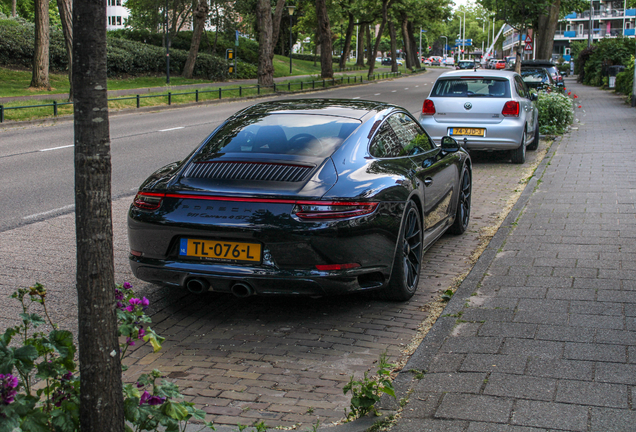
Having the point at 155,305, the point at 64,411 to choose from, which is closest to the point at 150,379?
the point at 64,411

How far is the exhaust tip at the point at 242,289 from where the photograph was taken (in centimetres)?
436

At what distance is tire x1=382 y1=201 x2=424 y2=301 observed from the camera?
491 cm

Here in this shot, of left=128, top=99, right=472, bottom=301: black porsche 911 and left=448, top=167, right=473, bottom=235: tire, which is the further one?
→ left=448, top=167, right=473, bottom=235: tire

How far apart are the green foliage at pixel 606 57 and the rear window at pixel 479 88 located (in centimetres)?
3341

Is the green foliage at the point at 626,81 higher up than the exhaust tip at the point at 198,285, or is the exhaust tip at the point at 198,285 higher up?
the green foliage at the point at 626,81

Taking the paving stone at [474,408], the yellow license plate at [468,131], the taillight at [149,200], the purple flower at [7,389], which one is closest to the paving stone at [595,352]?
the paving stone at [474,408]

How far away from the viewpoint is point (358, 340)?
4391 mm

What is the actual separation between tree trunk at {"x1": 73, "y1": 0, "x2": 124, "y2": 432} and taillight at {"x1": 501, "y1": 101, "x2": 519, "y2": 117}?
9.97 metres

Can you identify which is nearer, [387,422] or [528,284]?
[387,422]

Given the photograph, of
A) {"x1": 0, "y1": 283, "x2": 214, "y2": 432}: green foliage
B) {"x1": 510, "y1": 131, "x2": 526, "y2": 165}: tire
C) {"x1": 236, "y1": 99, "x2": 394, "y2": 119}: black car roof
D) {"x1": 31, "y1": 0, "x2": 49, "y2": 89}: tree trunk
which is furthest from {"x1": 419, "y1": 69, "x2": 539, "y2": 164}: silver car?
{"x1": 31, "y1": 0, "x2": 49, "y2": 89}: tree trunk

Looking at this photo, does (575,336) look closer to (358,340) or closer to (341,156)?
(358,340)

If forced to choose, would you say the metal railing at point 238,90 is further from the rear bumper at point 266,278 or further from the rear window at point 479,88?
the rear bumper at point 266,278

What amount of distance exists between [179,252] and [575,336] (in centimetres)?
253

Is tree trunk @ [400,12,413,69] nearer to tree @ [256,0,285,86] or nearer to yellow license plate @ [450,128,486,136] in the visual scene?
tree @ [256,0,285,86]
